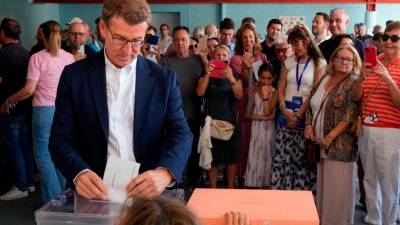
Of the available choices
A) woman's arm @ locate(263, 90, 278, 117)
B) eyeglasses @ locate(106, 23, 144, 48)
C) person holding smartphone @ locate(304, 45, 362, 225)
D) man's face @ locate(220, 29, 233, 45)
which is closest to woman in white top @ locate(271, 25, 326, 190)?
woman's arm @ locate(263, 90, 278, 117)

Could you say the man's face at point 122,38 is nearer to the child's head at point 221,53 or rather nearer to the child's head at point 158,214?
the child's head at point 158,214

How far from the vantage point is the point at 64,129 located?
62.1 inches

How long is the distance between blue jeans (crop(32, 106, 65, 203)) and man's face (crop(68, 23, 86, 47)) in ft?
2.19

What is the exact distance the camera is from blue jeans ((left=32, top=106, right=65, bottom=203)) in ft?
12.4

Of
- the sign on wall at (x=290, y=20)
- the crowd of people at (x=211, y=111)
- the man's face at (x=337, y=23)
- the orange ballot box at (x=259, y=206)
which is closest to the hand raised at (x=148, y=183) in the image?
the crowd of people at (x=211, y=111)

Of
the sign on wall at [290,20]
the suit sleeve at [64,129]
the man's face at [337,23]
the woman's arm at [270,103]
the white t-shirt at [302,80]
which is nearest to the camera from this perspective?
the suit sleeve at [64,129]

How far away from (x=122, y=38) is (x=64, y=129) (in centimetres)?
38

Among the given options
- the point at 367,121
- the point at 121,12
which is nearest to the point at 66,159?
the point at 121,12

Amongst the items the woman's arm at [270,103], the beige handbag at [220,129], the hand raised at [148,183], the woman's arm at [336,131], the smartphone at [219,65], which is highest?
the smartphone at [219,65]

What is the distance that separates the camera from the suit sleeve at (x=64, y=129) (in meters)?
1.55

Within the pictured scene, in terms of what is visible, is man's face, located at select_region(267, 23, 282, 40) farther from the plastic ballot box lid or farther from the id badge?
the plastic ballot box lid

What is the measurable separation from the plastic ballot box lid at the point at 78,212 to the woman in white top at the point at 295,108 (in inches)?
95.5

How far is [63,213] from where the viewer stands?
135 cm

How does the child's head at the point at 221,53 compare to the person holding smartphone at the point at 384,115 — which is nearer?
the person holding smartphone at the point at 384,115
